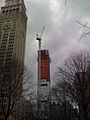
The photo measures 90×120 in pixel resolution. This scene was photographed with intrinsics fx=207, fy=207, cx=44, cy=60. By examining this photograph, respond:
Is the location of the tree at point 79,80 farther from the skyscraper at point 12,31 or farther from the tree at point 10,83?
the skyscraper at point 12,31

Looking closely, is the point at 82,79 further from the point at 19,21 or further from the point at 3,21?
the point at 3,21

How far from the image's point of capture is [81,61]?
27.5m

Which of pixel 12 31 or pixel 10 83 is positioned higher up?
pixel 12 31

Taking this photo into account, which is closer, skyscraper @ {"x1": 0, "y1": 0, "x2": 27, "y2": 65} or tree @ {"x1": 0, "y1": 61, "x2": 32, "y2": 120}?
tree @ {"x1": 0, "y1": 61, "x2": 32, "y2": 120}

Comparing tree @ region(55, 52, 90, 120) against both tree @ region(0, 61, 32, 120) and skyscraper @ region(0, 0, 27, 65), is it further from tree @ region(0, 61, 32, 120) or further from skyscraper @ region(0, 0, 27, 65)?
skyscraper @ region(0, 0, 27, 65)

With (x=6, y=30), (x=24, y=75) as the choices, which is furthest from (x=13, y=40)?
(x=24, y=75)

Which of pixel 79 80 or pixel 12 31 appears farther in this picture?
pixel 12 31

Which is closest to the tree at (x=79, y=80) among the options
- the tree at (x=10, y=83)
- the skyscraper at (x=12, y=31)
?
the tree at (x=10, y=83)

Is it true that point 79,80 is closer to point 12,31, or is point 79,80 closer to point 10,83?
point 10,83

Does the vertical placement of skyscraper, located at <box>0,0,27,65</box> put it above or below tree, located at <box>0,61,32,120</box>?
above

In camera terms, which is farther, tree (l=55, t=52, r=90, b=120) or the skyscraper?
the skyscraper

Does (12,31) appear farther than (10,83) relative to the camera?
Yes

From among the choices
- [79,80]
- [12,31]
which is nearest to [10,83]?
[79,80]

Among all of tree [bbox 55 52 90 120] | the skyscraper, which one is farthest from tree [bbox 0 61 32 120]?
the skyscraper
